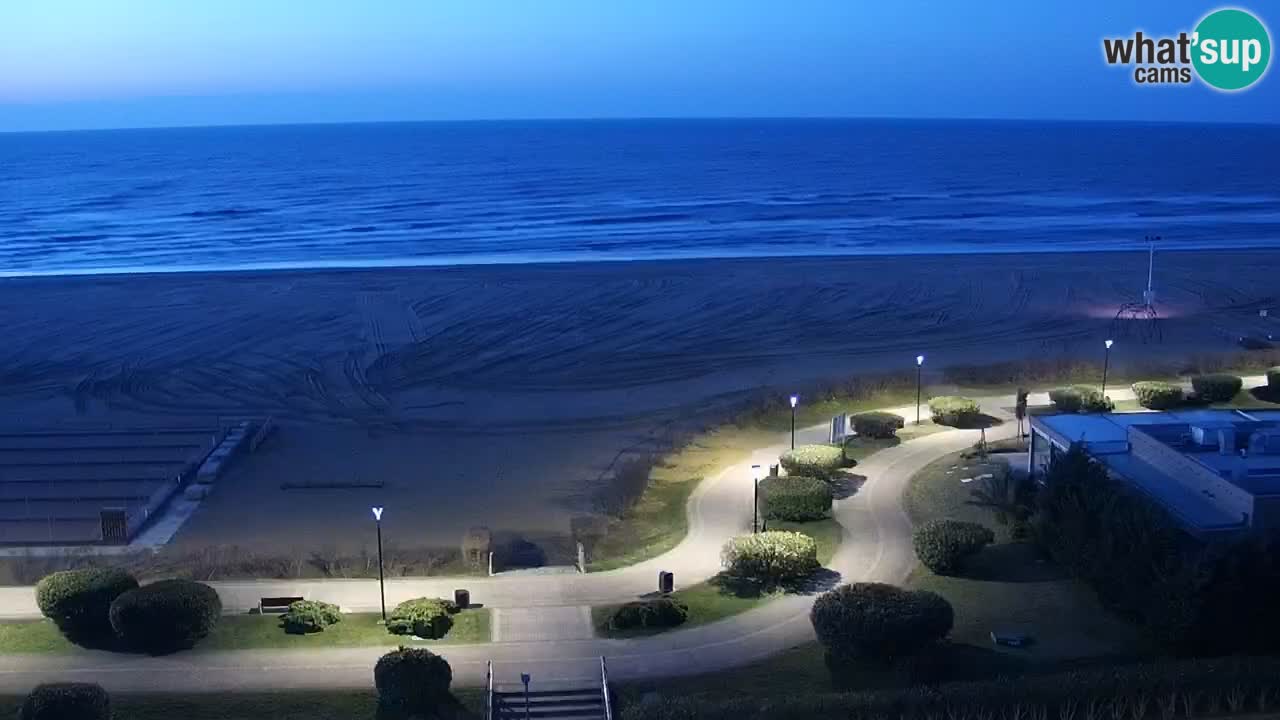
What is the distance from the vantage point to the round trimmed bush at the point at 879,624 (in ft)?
59.7

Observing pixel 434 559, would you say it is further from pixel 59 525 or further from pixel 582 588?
pixel 59 525

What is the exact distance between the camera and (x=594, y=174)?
12800 cm

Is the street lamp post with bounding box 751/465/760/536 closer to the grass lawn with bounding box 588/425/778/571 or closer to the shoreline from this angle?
the grass lawn with bounding box 588/425/778/571

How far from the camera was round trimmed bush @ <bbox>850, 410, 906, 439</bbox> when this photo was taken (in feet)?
105

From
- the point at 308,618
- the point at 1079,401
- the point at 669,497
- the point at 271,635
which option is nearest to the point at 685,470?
the point at 669,497

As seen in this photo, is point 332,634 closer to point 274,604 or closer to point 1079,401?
point 274,604

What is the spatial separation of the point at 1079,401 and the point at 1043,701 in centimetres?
1894

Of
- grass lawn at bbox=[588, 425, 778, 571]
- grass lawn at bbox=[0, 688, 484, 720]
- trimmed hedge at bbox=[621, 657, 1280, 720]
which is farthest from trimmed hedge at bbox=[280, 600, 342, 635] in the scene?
trimmed hedge at bbox=[621, 657, 1280, 720]

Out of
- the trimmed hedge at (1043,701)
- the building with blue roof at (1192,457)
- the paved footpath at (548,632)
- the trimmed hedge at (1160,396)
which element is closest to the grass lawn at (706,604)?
the paved footpath at (548,632)

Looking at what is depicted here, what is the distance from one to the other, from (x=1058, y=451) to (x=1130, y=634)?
286 inches

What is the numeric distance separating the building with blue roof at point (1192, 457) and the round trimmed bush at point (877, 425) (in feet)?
14.6

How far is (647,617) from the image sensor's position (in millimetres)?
20500

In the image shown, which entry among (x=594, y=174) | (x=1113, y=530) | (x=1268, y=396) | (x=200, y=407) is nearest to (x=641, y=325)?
(x=200, y=407)

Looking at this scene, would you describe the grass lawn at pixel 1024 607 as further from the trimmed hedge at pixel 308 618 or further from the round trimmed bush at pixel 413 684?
the trimmed hedge at pixel 308 618
